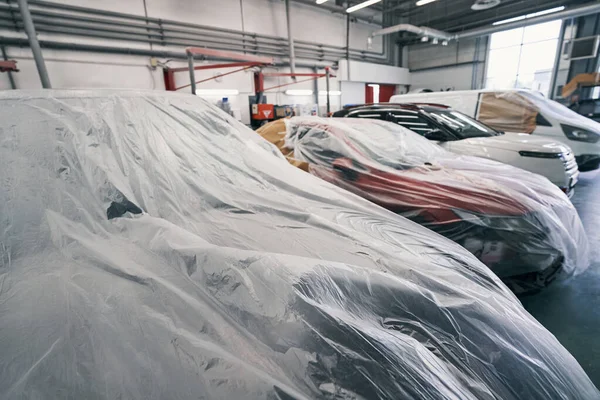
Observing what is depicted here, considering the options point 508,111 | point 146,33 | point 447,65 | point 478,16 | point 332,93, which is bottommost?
point 508,111

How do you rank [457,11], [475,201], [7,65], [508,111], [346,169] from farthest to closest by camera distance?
[457,11] → [508,111] → [7,65] → [346,169] → [475,201]

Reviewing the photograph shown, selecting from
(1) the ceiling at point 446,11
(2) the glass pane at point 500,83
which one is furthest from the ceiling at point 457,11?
(2) the glass pane at point 500,83

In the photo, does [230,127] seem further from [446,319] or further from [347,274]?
[446,319]

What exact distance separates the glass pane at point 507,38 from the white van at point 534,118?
589cm

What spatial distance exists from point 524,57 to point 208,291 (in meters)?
11.9

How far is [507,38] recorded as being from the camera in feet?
30.0

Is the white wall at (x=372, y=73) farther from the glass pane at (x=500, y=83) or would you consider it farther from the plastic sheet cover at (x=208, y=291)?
the plastic sheet cover at (x=208, y=291)

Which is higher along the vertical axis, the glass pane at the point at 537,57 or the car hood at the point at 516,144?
the glass pane at the point at 537,57

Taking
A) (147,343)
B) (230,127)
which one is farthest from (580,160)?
(147,343)

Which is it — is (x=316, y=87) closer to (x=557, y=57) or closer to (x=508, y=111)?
(x=508, y=111)

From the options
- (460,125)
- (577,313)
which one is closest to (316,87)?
(460,125)

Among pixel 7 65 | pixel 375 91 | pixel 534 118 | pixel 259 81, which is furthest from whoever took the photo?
pixel 375 91

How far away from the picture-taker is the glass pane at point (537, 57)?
836 centimetres

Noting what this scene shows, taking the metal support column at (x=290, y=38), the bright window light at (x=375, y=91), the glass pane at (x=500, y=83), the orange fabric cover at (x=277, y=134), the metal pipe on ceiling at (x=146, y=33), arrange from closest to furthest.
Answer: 1. the orange fabric cover at (x=277, y=134)
2. the metal pipe on ceiling at (x=146, y=33)
3. the metal support column at (x=290, y=38)
4. the glass pane at (x=500, y=83)
5. the bright window light at (x=375, y=91)
